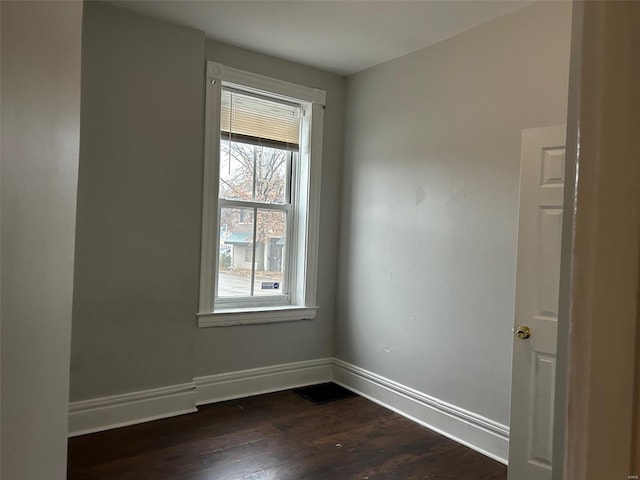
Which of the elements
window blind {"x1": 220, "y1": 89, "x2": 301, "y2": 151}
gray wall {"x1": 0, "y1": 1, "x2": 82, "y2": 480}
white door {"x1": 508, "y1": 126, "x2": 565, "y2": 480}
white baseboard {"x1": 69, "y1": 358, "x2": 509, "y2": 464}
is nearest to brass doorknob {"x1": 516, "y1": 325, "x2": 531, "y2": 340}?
white door {"x1": 508, "y1": 126, "x2": 565, "y2": 480}

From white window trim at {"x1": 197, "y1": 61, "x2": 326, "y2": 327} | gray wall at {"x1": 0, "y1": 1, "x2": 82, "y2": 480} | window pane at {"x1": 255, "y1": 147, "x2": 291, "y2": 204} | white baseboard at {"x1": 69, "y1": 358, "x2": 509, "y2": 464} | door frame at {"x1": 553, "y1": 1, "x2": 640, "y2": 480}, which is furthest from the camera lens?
window pane at {"x1": 255, "y1": 147, "x2": 291, "y2": 204}

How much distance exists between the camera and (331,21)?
297 cm

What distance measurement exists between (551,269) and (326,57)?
2412mm

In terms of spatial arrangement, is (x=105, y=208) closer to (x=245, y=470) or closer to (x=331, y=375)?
(x=245, y=470)

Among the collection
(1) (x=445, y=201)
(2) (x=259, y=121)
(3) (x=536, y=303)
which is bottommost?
(3) (x=536, y=303)

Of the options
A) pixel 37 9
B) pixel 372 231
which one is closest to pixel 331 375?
pixel 372 231

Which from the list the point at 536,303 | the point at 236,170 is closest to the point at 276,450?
the point at 536,303

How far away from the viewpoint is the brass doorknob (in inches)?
88.3

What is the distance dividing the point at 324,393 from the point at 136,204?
210 centimetres

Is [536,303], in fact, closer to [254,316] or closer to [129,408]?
[254,316]

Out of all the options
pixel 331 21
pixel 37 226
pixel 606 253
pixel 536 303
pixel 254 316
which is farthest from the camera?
pixel 254 316

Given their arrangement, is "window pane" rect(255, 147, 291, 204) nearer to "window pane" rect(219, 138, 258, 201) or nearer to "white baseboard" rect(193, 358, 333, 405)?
"window pane" rect(219, 138, 258, 201)

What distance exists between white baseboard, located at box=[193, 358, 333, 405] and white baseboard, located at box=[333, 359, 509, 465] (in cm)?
18

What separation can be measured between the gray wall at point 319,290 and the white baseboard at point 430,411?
1.28 ft
